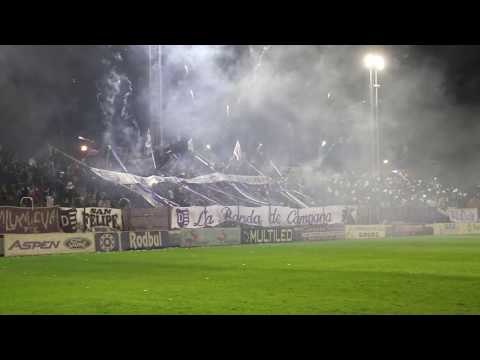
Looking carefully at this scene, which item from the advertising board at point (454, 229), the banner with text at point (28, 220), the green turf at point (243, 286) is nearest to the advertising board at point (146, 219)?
the banner with text at point (28, 220)

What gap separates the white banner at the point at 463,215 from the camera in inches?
2202

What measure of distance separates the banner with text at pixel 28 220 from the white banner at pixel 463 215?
39.1 m

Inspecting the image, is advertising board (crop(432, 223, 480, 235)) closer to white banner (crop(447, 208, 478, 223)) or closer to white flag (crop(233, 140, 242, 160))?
white banner (crop(447, 208, 478, 223))

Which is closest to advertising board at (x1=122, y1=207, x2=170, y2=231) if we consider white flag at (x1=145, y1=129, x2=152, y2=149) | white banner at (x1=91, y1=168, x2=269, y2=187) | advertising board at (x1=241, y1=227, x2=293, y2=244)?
white banner at (x1=91, y1=168, x2=269, y2=187)

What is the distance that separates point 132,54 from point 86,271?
99.1ft

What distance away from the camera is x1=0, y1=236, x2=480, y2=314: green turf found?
12.0m

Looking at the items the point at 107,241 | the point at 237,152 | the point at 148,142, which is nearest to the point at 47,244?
the point at 107,241

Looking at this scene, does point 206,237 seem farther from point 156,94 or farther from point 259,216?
point 156,94

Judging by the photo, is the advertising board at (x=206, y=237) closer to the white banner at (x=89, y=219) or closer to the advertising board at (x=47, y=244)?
the white banner at (x=89, y=219)

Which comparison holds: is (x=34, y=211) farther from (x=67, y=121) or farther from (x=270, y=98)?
(x=270, y=98)

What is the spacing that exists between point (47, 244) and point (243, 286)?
15383 millimetres

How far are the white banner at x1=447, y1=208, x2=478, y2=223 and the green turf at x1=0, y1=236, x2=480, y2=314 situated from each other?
3275 cm

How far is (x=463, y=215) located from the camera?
56250mm
